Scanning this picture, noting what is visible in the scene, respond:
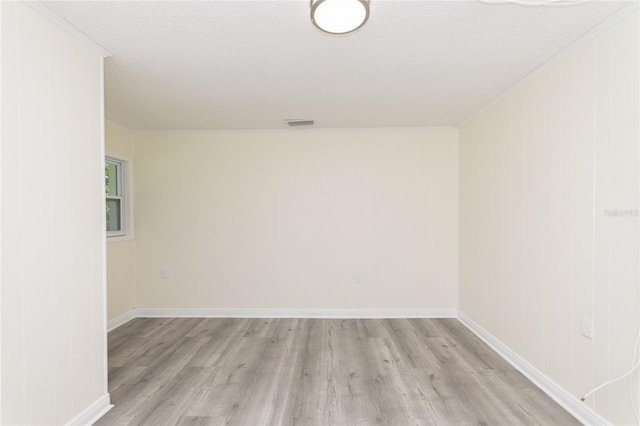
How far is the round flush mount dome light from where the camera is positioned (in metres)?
1.54

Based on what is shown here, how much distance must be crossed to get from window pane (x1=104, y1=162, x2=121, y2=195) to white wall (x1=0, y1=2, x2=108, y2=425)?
2073mm

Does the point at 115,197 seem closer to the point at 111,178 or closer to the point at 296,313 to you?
the point at 111,178

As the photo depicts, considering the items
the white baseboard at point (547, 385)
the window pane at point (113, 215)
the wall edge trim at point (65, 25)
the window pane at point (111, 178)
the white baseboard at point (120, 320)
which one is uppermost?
the wall edge trim at point (65, 25)

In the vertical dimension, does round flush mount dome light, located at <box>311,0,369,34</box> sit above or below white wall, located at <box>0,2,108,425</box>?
above

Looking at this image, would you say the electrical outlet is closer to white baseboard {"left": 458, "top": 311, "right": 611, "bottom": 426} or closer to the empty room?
the empty room

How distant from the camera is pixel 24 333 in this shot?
60.6 inches

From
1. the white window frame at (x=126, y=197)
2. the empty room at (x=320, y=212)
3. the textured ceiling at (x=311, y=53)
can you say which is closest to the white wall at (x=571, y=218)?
the empty room at (x=320, y=212)

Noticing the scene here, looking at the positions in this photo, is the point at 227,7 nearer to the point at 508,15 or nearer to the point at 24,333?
the point at 508,15

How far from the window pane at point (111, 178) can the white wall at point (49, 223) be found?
207 cm

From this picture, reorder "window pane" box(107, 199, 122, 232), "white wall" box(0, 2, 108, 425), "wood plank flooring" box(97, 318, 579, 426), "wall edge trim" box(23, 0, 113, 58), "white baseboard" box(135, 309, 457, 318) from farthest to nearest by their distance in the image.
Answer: "white baseboard" box(135, 309, 457, 318), "window pane" box(107, 199, 122, 232), "wood plank flooring" box(97, 318, 579, 426), "wall edge trim" box(23, 0, 113, 58), "white wall" box(0, 2, 108, 425)

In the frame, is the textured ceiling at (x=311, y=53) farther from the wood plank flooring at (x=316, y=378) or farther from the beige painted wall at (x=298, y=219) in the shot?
the wood plank flooring at (x=316, y=378)

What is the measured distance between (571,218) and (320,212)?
258cm

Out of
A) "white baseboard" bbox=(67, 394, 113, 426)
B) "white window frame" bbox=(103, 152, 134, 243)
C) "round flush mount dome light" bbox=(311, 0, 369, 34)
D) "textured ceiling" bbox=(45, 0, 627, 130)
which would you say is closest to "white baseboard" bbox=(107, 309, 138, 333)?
"white window frame" bbox=(103, 152, 134, 243)

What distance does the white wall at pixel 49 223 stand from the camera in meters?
1.47
